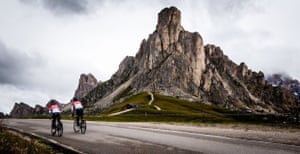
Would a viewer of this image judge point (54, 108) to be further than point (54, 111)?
Yes

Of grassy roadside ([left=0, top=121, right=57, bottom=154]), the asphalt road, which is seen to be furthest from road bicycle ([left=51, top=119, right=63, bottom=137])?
grassy roadside ([left=0, top=121, right=57, bottom=154])

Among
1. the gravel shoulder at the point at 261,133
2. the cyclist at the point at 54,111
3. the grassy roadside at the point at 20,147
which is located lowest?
the gravel shoulder at the point at 261,133

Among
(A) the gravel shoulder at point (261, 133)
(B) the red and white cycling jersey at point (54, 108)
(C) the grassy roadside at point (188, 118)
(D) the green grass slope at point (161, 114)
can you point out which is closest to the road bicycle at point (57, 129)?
(B) the red and white cycling jersey at point (54, 108)

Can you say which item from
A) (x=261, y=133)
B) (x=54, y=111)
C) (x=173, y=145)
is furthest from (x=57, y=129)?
(x=261, y=133)

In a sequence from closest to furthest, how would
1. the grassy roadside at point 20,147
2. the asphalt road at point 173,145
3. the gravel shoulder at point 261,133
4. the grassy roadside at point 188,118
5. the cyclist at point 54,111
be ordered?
the grassy roadside at point 20,147, the asphalt road at point 173,145, the gravel shoulder at point 261,133, the cyclist at point 54,111, the grassy roadside at point 188,118

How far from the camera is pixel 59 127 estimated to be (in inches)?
793

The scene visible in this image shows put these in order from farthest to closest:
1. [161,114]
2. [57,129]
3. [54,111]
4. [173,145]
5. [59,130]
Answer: [161,114] < [54,111] < [57,129] < [59,130] < [173,145]

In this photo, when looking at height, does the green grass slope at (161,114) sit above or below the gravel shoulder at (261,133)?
above

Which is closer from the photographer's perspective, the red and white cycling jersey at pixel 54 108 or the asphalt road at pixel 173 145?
the asphalt road at pixel 173 145

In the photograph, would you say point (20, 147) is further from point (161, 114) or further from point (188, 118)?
point (161, 114)

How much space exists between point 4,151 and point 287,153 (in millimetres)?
9245

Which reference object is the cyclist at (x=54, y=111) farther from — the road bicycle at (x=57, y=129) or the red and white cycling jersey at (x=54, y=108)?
the road bicycle at (x=57, y=129)

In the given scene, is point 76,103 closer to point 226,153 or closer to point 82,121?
point 82,121

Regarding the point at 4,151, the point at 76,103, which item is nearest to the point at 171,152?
the point at 4,151
